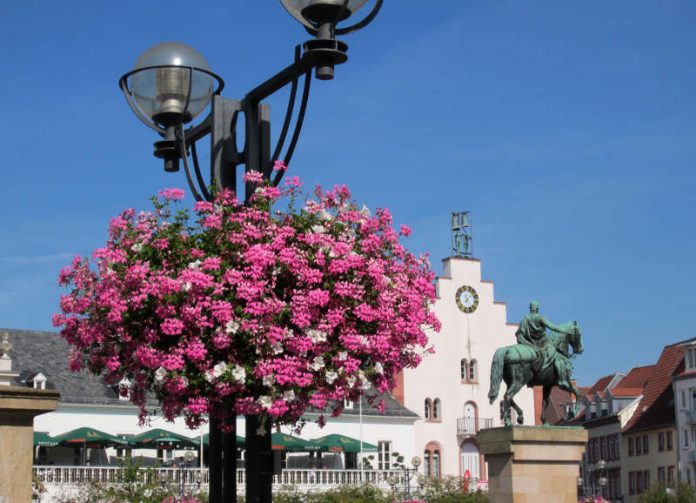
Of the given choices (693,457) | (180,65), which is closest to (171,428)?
(693,457)

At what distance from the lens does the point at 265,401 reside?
10.0 m

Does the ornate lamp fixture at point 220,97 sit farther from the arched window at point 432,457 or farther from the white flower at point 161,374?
the arched window at point 432,457

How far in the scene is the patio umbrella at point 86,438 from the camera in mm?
54562

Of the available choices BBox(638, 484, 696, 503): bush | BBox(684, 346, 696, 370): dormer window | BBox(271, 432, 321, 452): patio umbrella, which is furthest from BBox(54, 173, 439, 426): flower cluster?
BBox(684, 346, 696, 370): dormer window

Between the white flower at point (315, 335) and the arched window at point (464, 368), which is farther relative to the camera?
the arched window at point (464, 368)

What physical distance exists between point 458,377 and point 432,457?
19.6ft

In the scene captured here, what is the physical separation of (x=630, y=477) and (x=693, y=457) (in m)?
11.1

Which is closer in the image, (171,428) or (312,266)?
(312,266)

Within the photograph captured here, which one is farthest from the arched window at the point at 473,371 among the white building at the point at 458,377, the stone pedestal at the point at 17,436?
the stone pedestal at the point at 17,436

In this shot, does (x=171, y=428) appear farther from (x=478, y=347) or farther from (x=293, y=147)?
(x=293, y=147)

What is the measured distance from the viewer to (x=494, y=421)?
82.6m

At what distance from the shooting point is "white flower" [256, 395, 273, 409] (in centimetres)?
998

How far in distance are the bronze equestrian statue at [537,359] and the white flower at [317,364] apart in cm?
1142

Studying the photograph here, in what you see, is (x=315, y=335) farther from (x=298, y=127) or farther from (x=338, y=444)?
(x=338, y=444)
